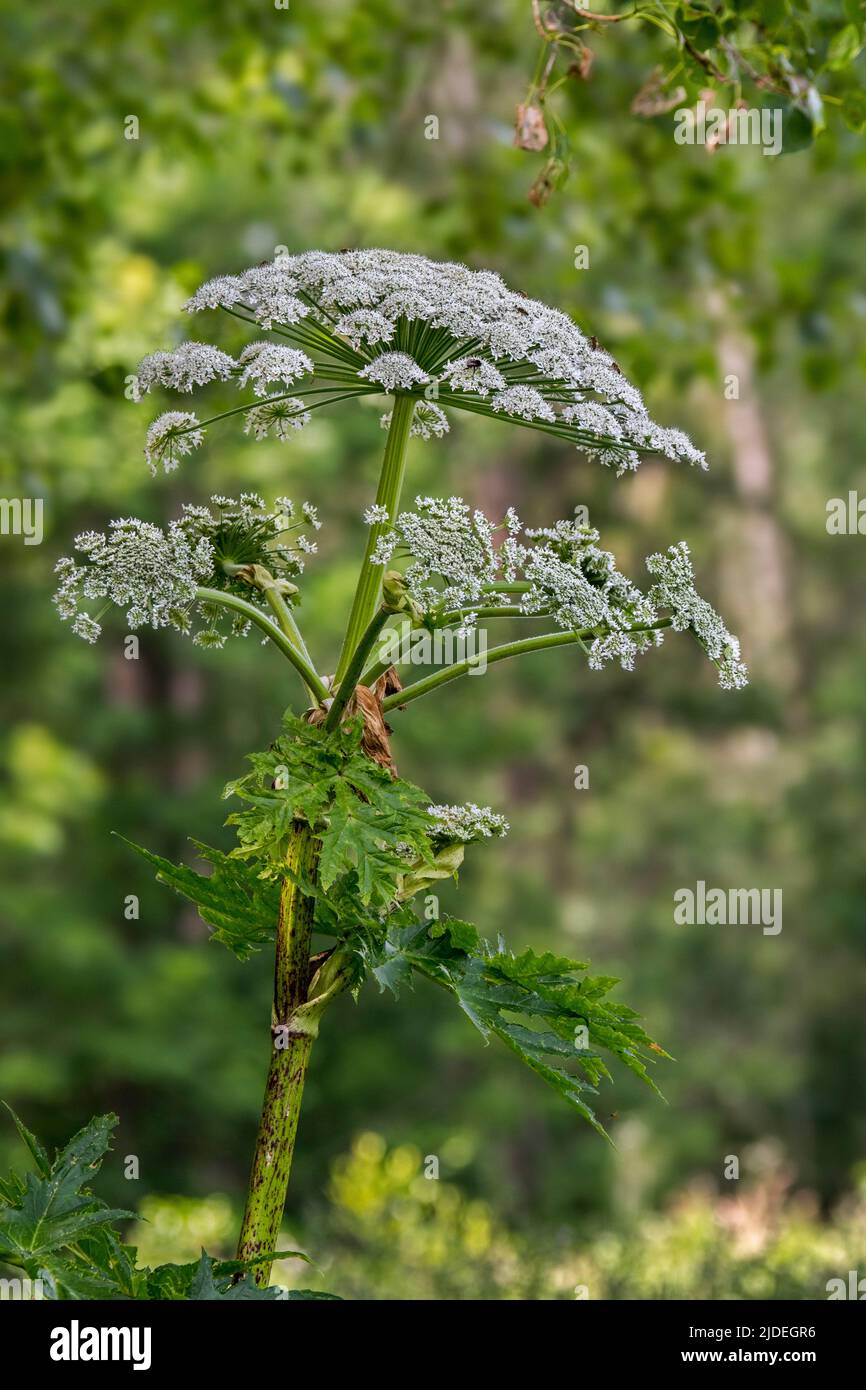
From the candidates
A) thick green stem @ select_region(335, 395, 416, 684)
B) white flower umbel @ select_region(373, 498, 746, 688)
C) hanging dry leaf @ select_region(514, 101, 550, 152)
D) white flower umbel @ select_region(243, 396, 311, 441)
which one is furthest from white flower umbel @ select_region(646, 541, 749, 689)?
hanging dry leaf @ select_region(514, 101, 550, 152)

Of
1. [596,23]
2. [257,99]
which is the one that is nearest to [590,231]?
[257,99]

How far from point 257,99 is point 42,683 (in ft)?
14.0

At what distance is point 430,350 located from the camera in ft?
4.33

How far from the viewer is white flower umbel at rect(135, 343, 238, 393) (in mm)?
1250

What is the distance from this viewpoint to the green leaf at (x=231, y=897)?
1.38m

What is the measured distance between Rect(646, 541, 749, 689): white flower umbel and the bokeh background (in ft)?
7.60

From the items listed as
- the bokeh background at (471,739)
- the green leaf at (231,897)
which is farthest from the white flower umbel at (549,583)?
the bokeh background at (471,739)

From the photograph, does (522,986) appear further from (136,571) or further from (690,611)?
(136,571)

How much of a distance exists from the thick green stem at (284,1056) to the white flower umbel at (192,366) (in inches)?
15.9

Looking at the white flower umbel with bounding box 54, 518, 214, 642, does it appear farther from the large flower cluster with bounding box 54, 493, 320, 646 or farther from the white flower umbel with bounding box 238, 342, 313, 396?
the white flower umbel with bounding box 238, 342, 313, 396

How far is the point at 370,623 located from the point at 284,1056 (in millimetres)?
400

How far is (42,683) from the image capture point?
7.47 m

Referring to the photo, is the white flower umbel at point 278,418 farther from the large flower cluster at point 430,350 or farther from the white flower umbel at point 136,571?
the white flower umbel at point 136,571
